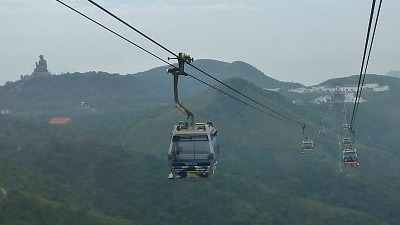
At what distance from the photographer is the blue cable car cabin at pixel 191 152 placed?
21984 mm

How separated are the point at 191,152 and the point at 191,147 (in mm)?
249

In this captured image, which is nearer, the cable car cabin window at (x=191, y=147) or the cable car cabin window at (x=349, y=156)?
the cable car cabin window at (x=191, y=147)

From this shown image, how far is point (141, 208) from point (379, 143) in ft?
362

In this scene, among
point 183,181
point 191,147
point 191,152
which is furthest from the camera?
point 183,181

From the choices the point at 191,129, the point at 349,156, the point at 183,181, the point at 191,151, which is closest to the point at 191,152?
the point at 191,151

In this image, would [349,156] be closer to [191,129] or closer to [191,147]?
[191,129]

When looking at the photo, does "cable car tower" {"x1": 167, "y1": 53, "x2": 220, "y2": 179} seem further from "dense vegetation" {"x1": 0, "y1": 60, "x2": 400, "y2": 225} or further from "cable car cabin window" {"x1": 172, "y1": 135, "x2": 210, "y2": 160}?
"dense vegetation" {"x1": 0, "y1": 60, "x2": 400, "y2": 225}

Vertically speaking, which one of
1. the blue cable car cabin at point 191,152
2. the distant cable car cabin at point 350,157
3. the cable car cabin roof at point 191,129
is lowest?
the distant cable car cabin at point 350,157

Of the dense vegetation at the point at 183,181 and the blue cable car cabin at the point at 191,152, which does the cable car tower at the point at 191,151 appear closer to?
the blue cable car cabin at the point at 191,152

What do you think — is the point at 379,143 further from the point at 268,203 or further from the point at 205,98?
the point at 268,203

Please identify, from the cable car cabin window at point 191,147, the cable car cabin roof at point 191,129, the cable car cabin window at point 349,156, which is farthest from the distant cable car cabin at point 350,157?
the cable car cabin window at point 191,147

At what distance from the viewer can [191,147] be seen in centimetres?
2206

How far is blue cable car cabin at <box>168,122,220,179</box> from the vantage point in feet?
72.1

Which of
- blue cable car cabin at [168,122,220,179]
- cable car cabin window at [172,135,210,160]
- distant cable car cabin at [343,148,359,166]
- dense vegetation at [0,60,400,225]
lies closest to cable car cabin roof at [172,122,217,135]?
blue cable car cabin at [168,122,220,179]
